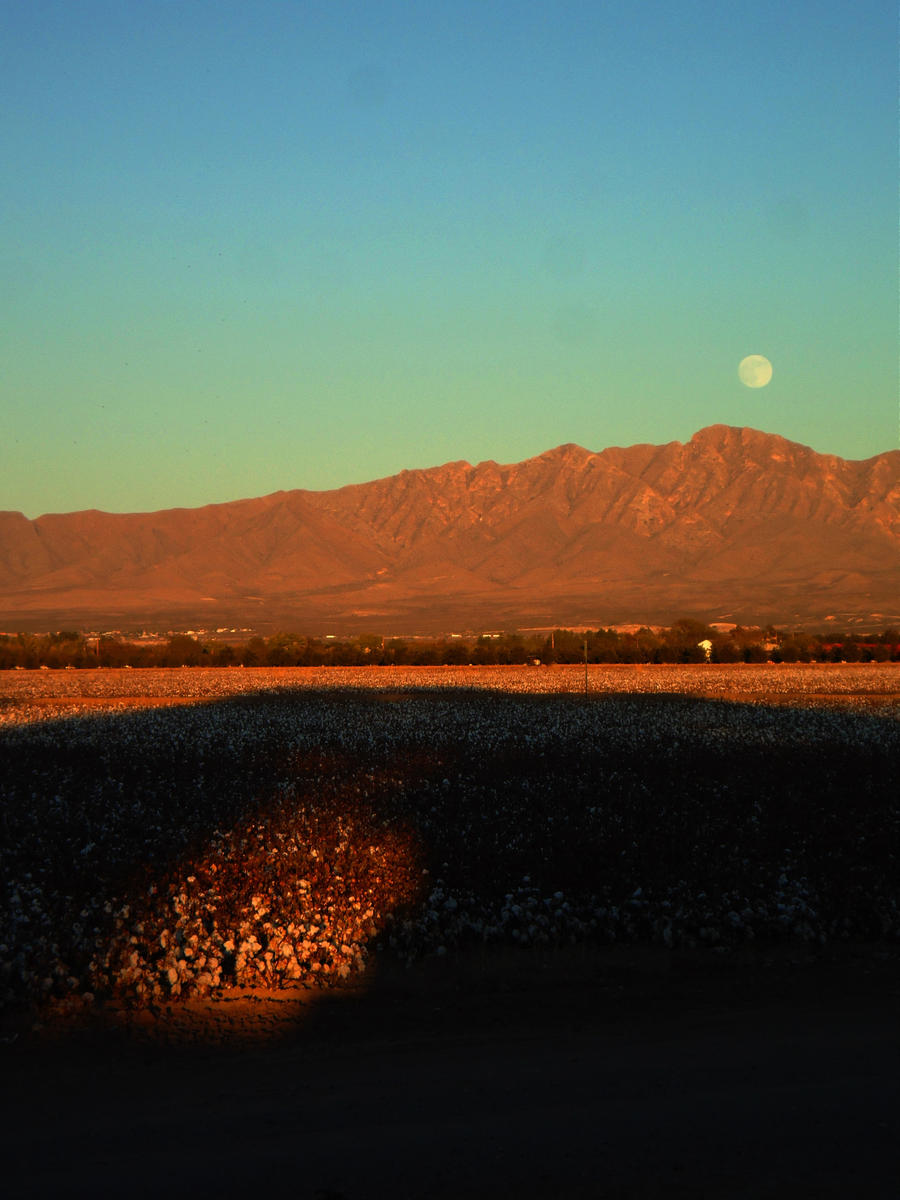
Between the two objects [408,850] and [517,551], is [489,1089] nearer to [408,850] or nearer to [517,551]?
[408,850]

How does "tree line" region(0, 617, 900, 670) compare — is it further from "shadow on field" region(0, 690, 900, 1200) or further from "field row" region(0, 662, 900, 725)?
"shadow on field" region(0, 690, 900, 1200)

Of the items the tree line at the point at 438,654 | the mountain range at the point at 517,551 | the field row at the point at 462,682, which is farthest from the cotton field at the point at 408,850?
the mountain range at the point at 517,551

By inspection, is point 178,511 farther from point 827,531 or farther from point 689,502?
point 827,531

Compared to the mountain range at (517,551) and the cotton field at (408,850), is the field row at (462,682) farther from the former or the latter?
the mountain range at (517,551)

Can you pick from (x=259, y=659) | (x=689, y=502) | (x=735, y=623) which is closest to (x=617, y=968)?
(x=259, y=659)

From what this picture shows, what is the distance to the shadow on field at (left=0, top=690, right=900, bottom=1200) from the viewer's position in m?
4.74

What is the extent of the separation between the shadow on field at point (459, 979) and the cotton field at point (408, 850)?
1.5 inches

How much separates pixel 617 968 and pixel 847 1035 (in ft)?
5.56

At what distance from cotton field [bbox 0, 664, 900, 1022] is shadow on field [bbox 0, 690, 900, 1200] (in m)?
0.04

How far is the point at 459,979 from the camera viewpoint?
7227 mm

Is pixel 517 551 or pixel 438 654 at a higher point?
pixel 517 551

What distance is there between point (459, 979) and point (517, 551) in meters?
150

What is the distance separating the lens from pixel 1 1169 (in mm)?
4613

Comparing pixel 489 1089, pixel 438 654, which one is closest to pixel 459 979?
pixel 489 1089
